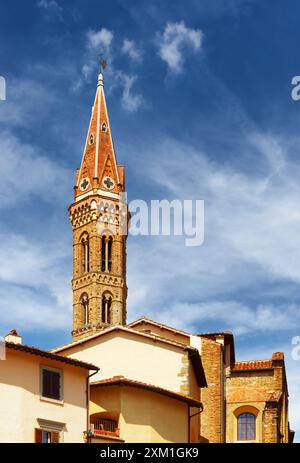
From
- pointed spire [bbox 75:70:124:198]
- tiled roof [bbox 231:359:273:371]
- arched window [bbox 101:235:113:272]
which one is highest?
pointed spire [bbox 75:70:124:198]

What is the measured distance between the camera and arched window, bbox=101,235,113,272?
9112 centimetres

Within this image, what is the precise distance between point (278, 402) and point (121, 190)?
53.2 meters

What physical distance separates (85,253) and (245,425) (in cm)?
4745

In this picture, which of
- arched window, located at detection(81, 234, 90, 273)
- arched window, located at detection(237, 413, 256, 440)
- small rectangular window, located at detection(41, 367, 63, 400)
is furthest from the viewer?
arched window, located at detection(81, 234, 90, 273)

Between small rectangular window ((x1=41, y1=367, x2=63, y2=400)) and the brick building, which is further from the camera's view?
the brick building

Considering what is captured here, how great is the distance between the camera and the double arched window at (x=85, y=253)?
91.4 meters

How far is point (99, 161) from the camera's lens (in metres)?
96.0

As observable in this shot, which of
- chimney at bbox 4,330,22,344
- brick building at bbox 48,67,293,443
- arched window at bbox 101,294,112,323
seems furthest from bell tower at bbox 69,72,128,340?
chimney at bbox 4,330,22,344

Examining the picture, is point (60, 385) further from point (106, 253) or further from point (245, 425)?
point (106, 253)

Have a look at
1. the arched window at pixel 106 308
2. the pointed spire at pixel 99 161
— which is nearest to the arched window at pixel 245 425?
the arched window at pixel 106 308

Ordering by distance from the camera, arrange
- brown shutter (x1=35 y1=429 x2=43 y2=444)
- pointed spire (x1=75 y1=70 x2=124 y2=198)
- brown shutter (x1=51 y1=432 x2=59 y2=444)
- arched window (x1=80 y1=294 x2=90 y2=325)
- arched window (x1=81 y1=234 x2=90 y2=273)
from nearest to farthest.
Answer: brown shutter (x1=35 y1=429 x2=43 y2=444)
brown shutter (x1=51 y1=432 x2=59 y2=444)
arched window (x1=80 y1=294 x2=90 y2=325)
arched window (x1=81 y1=234 x2=90 y2=273)
pointed spire (x1=75 y1=70 x2=124 y2=198)

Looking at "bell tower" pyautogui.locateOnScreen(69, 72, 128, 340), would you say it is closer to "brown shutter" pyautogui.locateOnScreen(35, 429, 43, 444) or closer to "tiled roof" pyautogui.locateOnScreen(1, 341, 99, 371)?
"tiled roof" pyautogui.locateOnScreen(1, 341, 99, 371)

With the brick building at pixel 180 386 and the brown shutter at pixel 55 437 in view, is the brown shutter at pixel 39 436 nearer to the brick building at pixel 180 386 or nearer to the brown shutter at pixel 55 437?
the brown shutter at pixel 55 437
